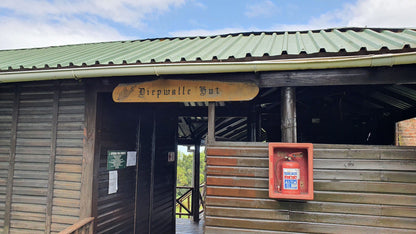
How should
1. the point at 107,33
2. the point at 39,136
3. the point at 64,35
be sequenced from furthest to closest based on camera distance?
the point at 107,33 < the point at 64,35 < the point at 39,136

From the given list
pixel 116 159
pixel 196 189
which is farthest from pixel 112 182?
pixel 196 189

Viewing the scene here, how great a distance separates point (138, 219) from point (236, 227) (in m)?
2.68

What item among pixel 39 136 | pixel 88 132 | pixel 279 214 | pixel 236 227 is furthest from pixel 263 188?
pixel 39 136

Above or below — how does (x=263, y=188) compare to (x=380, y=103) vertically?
below

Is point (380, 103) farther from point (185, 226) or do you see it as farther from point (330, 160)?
point (185, 226)

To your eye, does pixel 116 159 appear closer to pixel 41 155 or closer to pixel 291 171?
pixel 41 155

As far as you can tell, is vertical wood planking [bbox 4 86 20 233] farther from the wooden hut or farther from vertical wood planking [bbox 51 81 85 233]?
vertical wood planking [bbox 51 81 85 233]

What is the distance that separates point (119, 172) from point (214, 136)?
2080mm

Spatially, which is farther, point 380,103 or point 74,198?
point 380,103

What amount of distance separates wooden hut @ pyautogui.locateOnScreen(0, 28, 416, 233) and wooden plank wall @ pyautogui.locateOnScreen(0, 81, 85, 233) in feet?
0.05

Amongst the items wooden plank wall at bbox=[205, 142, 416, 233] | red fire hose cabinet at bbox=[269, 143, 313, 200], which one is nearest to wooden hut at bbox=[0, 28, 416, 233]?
wooden plank wall at bbox=[205, 142, 416, 233]

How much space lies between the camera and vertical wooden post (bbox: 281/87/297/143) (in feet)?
10.4

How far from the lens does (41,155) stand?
4.14m

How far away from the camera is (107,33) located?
309ft
